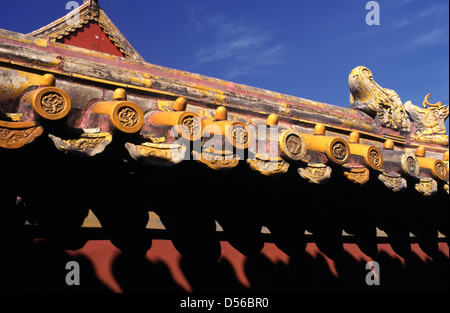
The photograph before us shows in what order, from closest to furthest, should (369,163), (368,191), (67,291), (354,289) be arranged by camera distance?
(67,291)
(369,163)
(368,191)
(354,289)

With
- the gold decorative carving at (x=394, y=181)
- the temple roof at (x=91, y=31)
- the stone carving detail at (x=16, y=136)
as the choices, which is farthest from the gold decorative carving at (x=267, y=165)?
the temple roof at (x=91, y=31)

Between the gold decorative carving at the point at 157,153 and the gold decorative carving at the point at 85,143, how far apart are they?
0.51 feet

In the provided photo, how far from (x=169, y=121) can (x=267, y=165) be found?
79cm

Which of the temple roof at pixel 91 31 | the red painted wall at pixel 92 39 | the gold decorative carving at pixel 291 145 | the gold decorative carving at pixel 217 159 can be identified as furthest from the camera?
the red painted wall at pixel 92 39

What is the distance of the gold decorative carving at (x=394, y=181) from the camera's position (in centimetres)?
379

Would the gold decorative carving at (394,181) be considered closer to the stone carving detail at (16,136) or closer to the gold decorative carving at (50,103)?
the gold decorative carving at (50,103)

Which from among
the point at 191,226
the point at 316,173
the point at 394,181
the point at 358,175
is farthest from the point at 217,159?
the point at 394,181

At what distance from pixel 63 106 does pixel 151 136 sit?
0.86m

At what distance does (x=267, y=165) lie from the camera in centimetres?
301

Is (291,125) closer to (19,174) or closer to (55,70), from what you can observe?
(55,70)

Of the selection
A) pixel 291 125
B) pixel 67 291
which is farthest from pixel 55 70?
pixel 291 125

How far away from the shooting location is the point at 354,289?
4.64m

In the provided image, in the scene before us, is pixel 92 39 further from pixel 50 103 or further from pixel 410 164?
pixel 410 164

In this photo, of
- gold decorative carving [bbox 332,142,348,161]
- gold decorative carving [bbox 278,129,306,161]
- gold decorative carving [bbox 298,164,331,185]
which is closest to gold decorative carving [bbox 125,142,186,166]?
gold decorative carving [bbox 278,129,306,161]
